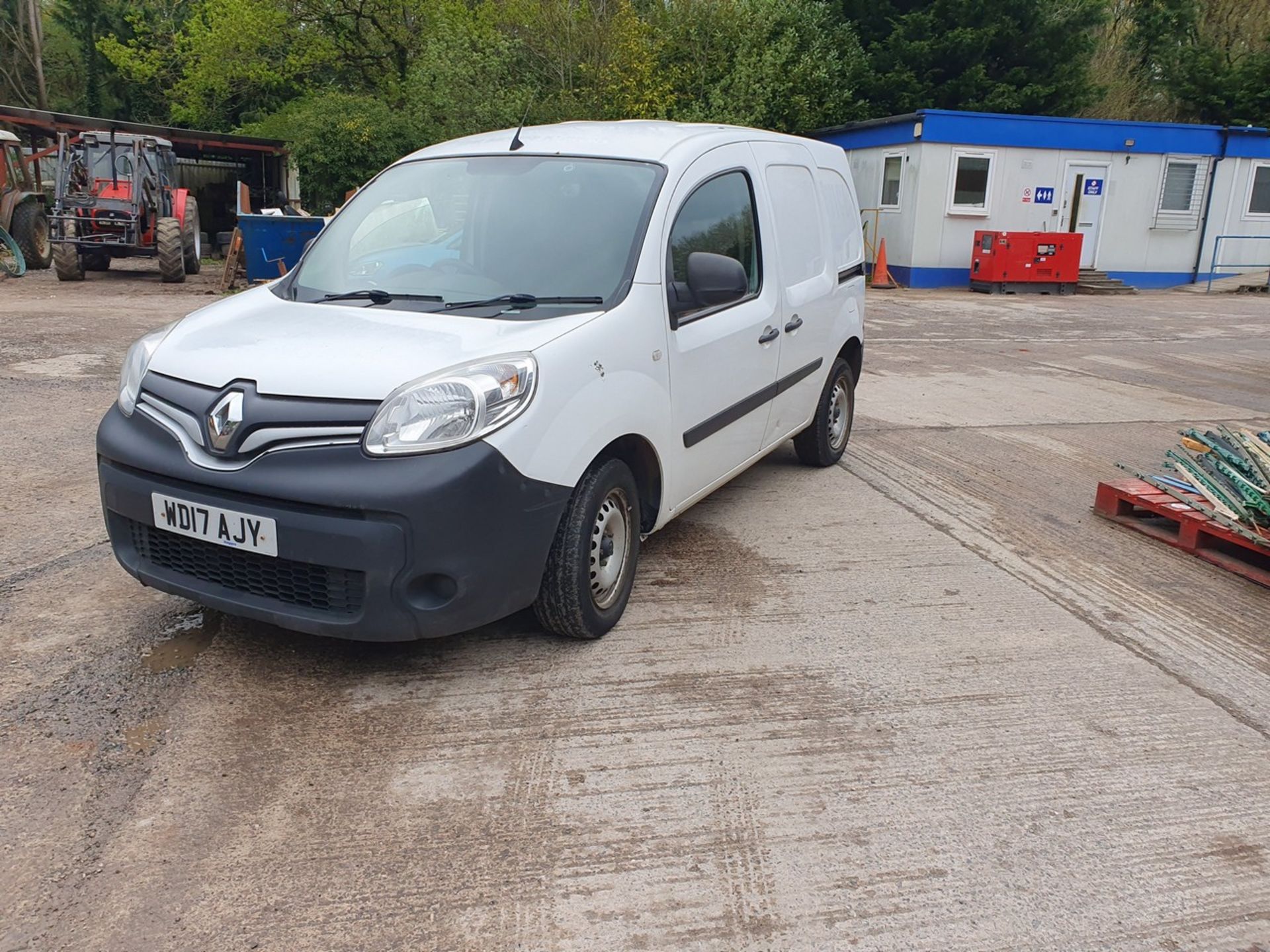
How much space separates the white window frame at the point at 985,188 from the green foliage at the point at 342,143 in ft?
40.8

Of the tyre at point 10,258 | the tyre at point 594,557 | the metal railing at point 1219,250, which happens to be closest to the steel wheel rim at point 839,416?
the tyre at point 594,557

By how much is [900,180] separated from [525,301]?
1968 centimetres

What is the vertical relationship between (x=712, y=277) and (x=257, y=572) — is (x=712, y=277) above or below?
above

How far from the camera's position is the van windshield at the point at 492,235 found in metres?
3.75

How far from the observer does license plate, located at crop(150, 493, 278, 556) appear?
9.78 feet

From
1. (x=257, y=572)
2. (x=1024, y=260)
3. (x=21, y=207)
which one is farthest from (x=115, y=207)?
(x=1024, y=260)

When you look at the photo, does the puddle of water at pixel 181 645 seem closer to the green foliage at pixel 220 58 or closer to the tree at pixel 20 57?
the green foliage at pixel 220 58

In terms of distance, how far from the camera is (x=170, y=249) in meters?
16.2

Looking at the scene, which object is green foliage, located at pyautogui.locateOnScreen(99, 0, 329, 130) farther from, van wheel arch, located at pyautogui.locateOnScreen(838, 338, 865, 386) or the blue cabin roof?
van wheel arch, located at pyautogui.locateOnScreen(838, 338, 865, 386)

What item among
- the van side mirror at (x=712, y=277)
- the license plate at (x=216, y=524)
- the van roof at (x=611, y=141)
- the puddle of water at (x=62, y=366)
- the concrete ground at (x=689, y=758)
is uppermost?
the van roof at (x=611, y=141)

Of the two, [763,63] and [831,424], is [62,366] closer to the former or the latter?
[831,424]

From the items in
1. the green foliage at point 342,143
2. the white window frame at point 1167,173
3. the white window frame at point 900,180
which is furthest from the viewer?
the green foliage at point 342,143

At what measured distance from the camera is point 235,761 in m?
2.87

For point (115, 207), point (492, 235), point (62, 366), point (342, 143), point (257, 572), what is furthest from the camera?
point (342, 143)
